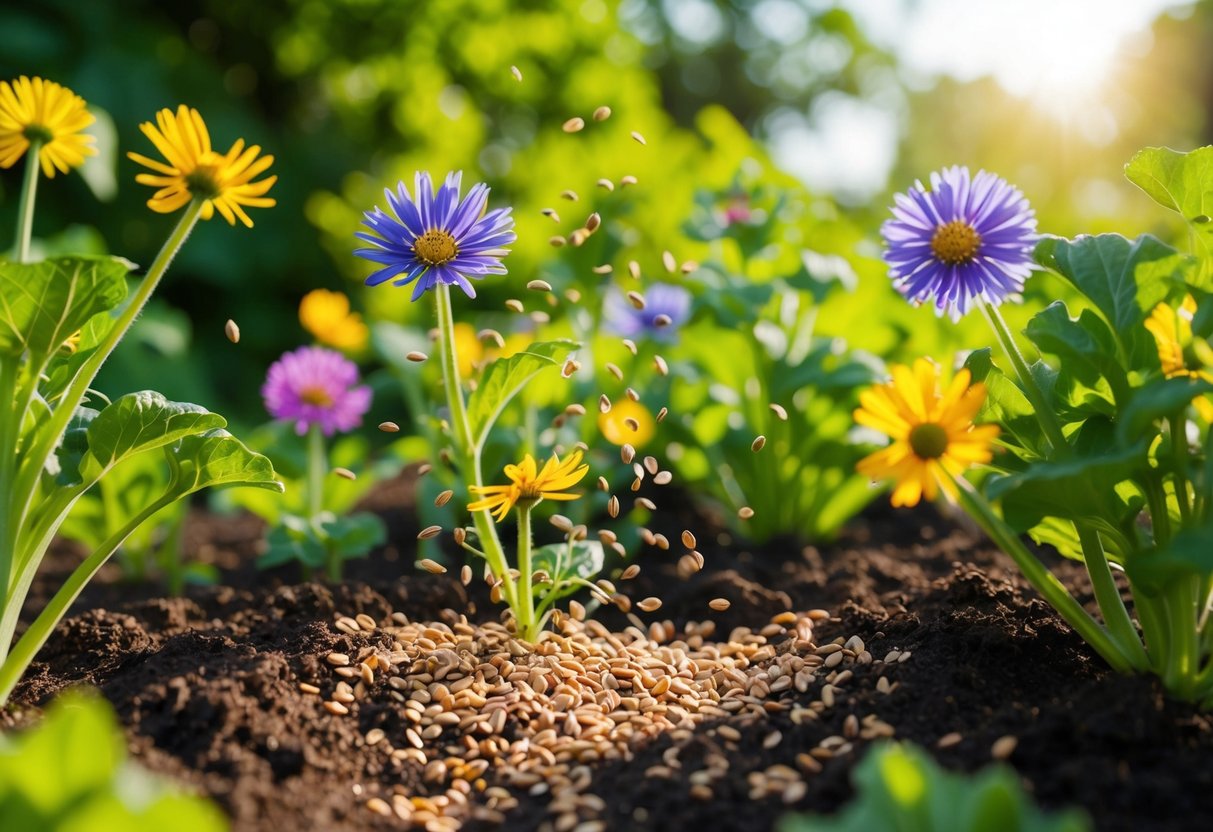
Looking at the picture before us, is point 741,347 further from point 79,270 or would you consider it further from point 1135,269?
point 79,270

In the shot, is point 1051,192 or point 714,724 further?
point 1051,192

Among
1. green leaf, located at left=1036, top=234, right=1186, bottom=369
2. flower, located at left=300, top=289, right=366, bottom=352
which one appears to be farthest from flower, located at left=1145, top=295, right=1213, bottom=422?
flower, located at left=300, top=289, right=366, bottom=352

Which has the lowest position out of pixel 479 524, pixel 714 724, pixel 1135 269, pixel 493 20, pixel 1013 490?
pixel 714 724

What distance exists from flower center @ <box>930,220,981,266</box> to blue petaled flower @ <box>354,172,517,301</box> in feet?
2.48

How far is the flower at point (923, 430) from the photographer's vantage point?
4.92 feet

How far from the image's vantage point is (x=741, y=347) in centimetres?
338

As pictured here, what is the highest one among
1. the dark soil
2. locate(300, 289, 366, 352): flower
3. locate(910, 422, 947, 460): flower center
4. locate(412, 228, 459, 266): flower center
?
locate(300, 289, 366, 352): flower

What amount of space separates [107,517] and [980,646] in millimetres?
2344

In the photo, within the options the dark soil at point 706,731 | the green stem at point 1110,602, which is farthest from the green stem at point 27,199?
the green stem at point 1110,602

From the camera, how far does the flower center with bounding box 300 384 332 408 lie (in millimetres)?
2846

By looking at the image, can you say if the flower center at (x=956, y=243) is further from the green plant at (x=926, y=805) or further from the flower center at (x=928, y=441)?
the green plant at (x=926, y=805)

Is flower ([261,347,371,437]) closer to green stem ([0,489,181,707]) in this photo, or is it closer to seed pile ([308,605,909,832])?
seed pile ([308,605,909,832])

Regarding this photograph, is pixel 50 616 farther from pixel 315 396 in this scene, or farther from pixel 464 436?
pixel 315 396

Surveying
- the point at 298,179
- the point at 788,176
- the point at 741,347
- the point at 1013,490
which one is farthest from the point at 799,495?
the point at 298,179
